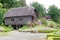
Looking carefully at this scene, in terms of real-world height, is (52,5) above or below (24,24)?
above

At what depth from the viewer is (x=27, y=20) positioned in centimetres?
5378

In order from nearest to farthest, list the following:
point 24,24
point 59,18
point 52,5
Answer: point 24,24 < point 59,18 < point 52,5

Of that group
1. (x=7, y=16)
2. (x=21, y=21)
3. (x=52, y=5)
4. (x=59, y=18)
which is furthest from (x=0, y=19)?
(x=52, y=5)

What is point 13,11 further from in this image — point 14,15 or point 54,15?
point 54,15

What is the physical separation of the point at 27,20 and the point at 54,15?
52.3 feet

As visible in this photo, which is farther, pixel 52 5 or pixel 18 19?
pixel 52 5

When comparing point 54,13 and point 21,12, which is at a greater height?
point 21,12

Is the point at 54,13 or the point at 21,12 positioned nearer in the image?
the point at 21,12

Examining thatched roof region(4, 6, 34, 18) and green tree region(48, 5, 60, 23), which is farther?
green tree region(48, 5, 60, 23)

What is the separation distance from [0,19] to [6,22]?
2.58m

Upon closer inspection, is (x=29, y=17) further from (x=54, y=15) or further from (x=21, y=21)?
(x=54, y=15)

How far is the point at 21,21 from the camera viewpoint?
54.1 metres

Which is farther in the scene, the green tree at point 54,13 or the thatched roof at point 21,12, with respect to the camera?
the green tree at point 54,13

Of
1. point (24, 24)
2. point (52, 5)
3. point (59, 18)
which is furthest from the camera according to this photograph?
point (52, 5)
